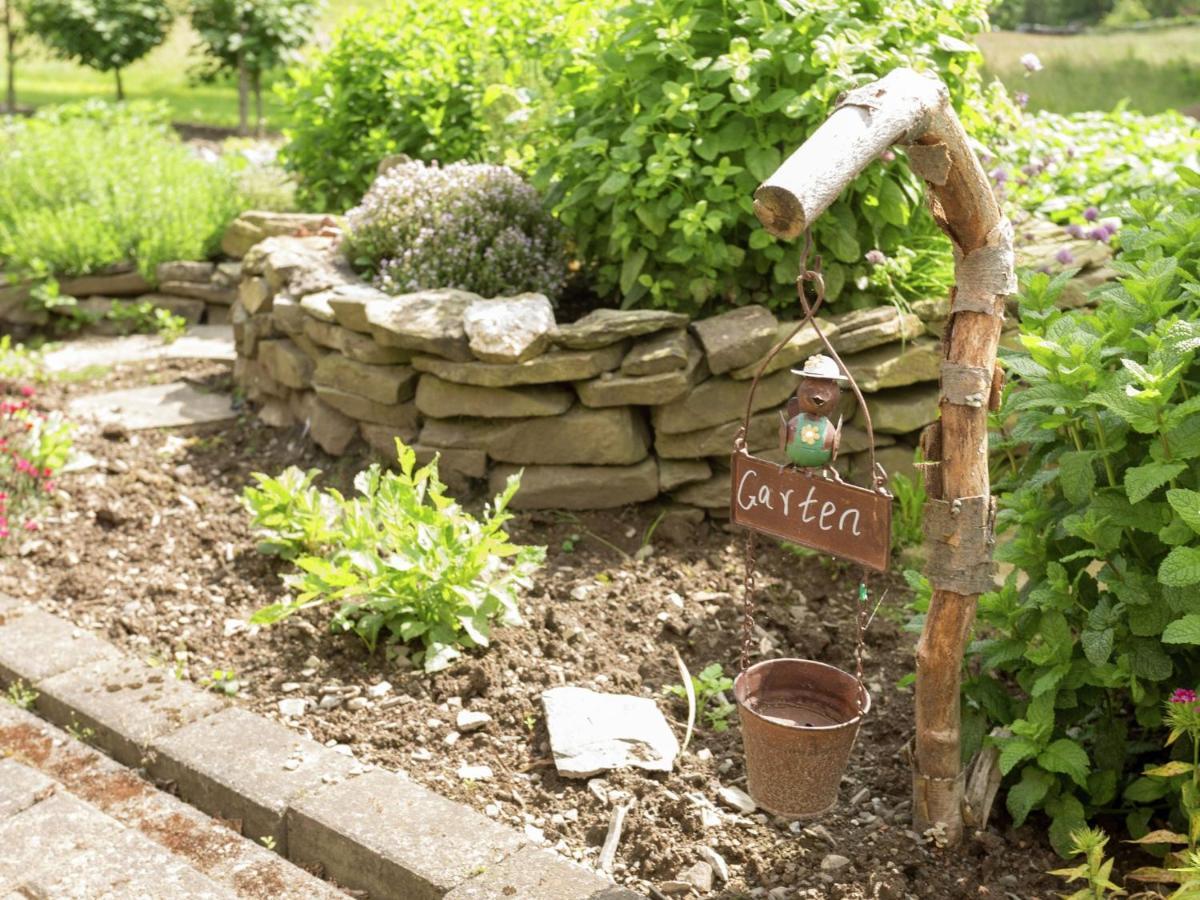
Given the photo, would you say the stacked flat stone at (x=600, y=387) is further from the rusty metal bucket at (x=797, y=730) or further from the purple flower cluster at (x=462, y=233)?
the rusty metal bucket at (x=797, y=730)

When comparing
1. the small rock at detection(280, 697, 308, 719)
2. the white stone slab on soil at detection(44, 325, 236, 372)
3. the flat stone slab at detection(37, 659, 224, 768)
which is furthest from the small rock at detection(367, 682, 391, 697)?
the white stone slab on soil at detection(44, 325, 236, 372)

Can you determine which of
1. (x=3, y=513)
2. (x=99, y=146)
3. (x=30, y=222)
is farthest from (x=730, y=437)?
(x=99, y=146)

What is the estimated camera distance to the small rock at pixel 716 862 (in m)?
2.60

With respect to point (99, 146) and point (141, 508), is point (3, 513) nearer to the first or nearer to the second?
point (141, 508)

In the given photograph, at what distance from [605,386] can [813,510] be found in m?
1.69

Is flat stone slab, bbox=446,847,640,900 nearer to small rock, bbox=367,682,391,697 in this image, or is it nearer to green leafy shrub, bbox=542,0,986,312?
small rock, bbox=367,682,391,697

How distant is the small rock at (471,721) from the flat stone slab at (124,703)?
24.0 inches

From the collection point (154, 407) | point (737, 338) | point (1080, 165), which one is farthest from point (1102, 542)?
point (154, 407)

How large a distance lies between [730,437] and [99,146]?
187 inches

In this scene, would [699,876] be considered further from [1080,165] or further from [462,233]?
[1080,165]

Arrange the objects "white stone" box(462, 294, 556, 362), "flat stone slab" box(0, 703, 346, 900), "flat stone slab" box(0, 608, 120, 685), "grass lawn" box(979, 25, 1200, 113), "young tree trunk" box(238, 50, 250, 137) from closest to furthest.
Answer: "flat stone slab" box(0, 703, 346, 900) → "flat stone slab" box(0, 608, 120, 685) → "white stone" box(462, 294, 556, 362) → "young tree trunk" box(238, 50, 250, 137) → "grass lawn" box(979, 25, 1200, 113)

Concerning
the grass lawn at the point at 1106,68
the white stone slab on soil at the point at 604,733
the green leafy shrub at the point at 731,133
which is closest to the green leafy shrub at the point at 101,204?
the green leafy shrub at the point at 731,133

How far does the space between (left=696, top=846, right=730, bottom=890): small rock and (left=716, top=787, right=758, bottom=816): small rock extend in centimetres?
17

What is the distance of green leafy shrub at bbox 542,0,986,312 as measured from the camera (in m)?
3.81
